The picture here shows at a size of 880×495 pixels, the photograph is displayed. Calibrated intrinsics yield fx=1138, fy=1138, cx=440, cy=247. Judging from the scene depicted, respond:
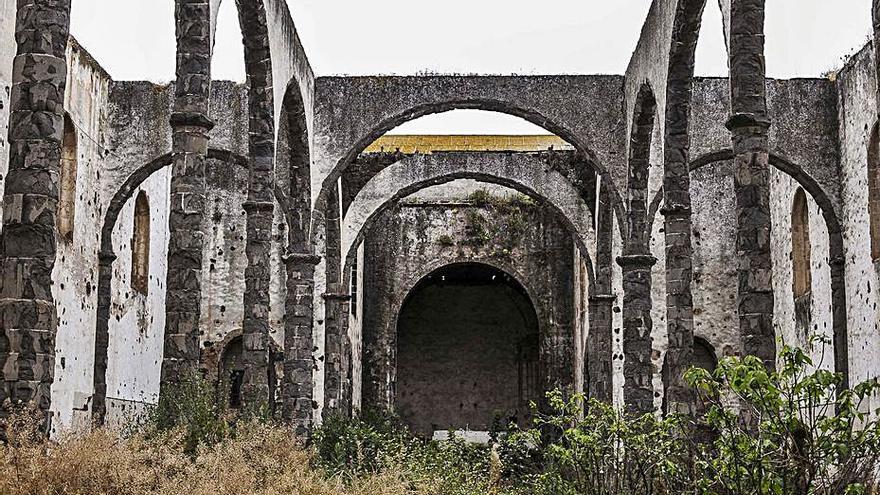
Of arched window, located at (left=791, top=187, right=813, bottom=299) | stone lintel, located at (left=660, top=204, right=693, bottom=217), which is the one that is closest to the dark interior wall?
arched window, located at (left=791, top=187, right=813, bottom=299)

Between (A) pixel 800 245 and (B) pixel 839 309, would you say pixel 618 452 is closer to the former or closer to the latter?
(B) pixel 839 309

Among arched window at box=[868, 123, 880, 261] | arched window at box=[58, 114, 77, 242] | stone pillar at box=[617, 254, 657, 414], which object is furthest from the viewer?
arched window at box=[58, 114, 77, 242]

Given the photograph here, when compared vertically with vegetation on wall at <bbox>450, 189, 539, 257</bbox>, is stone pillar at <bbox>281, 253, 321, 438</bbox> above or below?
below

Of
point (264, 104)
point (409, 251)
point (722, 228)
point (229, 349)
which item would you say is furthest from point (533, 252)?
point (264, 104)

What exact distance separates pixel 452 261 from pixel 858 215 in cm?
965

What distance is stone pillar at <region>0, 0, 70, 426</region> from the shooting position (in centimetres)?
639

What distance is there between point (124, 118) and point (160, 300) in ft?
14.7

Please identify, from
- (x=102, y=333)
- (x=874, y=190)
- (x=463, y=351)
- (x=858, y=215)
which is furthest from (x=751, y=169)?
(x=463, y=351)

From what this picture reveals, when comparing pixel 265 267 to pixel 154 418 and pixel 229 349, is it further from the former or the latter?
pixel 229 349

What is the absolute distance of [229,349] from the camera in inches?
822

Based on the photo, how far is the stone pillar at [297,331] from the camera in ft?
51.1

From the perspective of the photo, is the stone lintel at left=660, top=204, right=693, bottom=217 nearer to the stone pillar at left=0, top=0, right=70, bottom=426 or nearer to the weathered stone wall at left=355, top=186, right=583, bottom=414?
the stone pillar at left=0, top=0, right=70, bottom=426

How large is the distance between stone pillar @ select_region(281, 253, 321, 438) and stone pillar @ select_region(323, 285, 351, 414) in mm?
2739

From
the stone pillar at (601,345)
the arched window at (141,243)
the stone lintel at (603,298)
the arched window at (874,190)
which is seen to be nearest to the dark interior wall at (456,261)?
the stone pillar at (601,345)
